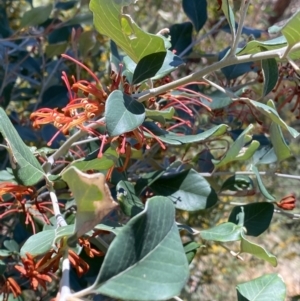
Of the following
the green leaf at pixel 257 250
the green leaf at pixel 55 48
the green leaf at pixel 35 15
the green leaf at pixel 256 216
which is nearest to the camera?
the green leaf at pixel 257 250

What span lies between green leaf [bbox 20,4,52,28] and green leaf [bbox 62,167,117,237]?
89cm

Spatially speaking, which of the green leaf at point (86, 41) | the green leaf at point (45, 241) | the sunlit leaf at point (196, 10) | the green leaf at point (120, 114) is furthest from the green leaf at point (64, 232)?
the green leaf at point (86, 41)

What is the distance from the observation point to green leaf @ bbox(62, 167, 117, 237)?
0.55 meters

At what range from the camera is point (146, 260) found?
21.8 inches

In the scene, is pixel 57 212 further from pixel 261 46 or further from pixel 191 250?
pixel 261 46

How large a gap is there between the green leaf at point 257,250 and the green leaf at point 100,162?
0.21 m

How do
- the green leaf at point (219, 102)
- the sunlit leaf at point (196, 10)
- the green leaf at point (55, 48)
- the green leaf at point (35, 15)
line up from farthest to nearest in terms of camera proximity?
1. the green leaf at point (55, 48)
2. the green leaf at point (35, 15)
3. the sunlit leaf at point (196, 10)
4. the green leaf at point (219, 102)

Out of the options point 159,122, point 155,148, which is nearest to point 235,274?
point 155,148

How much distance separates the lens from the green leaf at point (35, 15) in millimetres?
1359

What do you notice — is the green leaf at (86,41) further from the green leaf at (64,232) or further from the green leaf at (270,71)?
the green leaf at (64,232)

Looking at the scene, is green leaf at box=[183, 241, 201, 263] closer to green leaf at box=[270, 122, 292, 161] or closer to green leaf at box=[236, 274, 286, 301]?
green leaf at box=[236, 274, 286, 301]

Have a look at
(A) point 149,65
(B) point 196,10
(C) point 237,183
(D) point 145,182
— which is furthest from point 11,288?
(B) point 196,10

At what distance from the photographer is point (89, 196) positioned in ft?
1.86

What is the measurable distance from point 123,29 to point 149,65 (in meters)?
0.06
